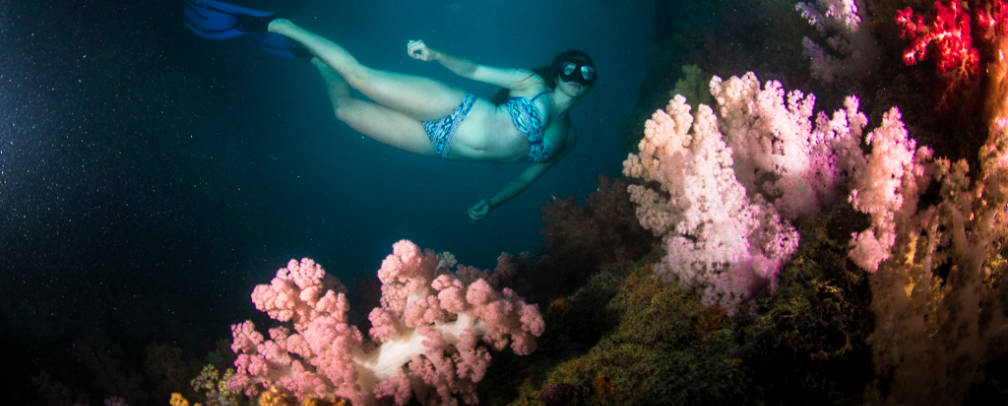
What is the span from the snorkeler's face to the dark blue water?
3.23m

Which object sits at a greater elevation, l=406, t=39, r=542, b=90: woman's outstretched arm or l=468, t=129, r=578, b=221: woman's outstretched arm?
l=406, t=39, r=542, b=90: woman's outstretched arm

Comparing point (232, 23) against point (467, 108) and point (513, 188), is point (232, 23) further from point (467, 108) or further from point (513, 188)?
point (513, 188)

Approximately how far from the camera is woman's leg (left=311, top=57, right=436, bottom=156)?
6.45m

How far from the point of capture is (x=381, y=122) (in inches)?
257

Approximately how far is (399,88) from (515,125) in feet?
5.62

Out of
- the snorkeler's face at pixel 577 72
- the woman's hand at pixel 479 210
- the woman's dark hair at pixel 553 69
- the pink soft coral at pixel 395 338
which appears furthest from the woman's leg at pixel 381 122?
the pink soft coral at pixel 395 338

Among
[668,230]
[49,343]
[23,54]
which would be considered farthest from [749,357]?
[23,54]

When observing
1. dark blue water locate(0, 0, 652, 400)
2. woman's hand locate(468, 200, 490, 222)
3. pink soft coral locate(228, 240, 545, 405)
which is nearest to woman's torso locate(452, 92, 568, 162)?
woman's hand locate(468, 200, 490, 222)

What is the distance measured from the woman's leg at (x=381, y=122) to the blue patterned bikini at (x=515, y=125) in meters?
0.26

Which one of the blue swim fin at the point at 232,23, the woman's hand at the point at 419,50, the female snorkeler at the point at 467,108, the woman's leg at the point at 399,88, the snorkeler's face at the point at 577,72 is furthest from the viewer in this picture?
the blue swim fin at the point at 232,23

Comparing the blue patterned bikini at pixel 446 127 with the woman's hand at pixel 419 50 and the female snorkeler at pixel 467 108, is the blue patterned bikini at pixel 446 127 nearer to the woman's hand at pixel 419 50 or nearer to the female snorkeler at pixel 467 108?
the female snorkeler at pixel 467 108

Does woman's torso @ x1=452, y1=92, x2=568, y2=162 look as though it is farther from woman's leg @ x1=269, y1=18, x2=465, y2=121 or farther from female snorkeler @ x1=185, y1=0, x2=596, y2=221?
woman's leg @ x1=269, y1=18, x2=465, y2=121

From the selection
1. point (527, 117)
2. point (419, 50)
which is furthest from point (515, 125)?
point (419, 50)

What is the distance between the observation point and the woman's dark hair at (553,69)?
555 cm
